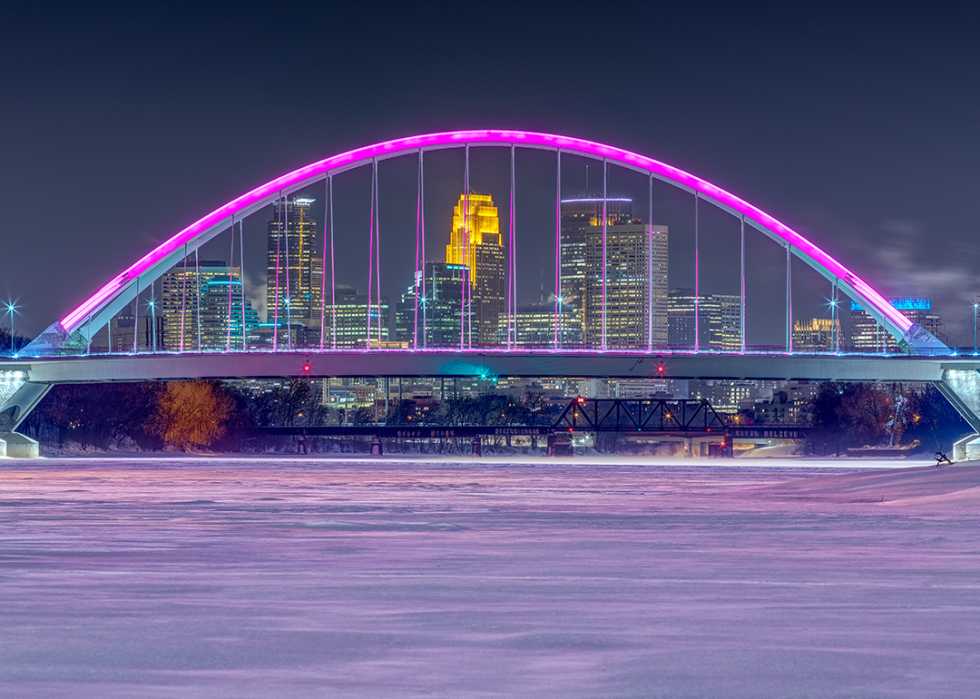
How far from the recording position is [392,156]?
8288 centimetres

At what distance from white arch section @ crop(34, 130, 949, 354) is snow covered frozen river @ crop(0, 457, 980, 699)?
5478cm

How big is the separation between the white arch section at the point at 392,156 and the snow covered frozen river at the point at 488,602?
54.8 metres

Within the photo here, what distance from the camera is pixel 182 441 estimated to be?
92.2 m

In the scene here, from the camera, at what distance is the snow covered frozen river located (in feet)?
28.5

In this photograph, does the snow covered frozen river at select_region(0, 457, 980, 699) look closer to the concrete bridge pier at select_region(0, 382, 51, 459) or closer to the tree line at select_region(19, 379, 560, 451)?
the concrete bridge pier at select_region(0, 382, 51, 459)

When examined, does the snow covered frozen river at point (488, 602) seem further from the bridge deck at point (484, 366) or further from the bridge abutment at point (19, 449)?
the bridge deck at point (484, 366)

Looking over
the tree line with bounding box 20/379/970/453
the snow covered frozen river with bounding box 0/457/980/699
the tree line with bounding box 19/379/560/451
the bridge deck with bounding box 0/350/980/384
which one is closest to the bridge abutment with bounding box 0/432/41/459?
the bridge deck with bounding box 0/350/980/384

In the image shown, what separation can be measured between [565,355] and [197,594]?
61519 mm

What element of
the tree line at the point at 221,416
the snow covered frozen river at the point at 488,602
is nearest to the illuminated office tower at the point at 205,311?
the tree line at the point at 221,416

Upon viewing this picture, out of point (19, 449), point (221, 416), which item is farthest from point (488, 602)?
point (221, 416)

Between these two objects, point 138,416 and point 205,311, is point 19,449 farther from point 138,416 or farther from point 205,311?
point 205,311

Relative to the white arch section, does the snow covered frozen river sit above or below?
below

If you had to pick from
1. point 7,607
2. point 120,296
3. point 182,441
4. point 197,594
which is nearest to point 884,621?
point 197,594

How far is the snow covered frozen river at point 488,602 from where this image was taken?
8680 millimetres
